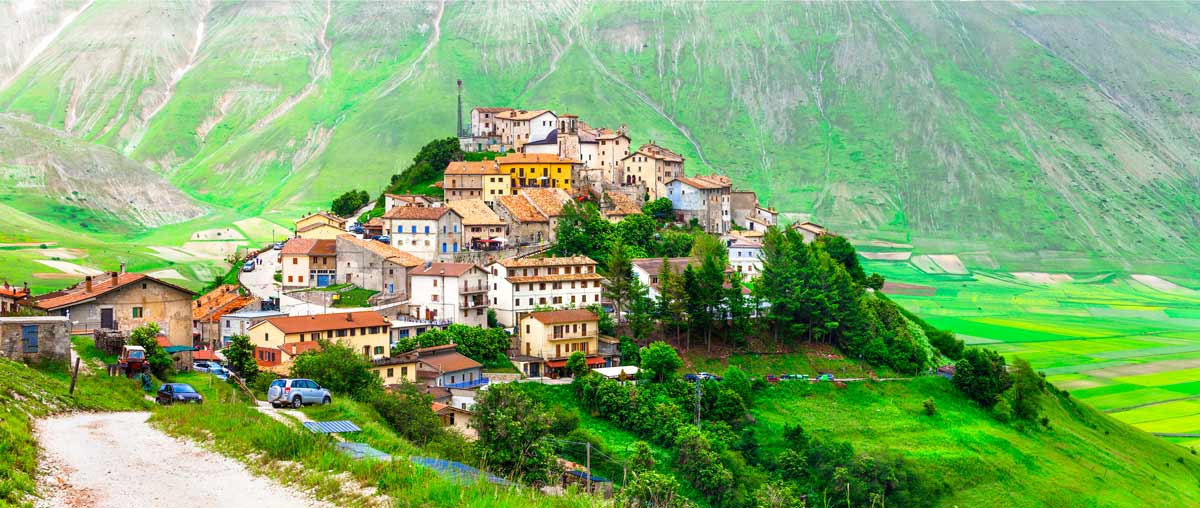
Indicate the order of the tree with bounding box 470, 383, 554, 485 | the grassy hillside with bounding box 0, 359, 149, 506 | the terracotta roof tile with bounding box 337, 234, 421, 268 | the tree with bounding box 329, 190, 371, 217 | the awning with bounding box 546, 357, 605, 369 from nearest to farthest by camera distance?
the grassy hillside with bounding box 0, 359, 149, 506, the tree with bounding box 470, 383, 554, 485, the awning with bounding box 546, 357, 605, 369, the terracotta roof tile with bounding box 337, 234, 421, 268, the tree with bounding box 329, 190, 371, 217

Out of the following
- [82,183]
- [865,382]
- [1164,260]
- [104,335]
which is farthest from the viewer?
[1164,260]

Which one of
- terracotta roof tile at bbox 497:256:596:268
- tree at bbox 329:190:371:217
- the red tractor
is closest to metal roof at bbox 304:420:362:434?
the red tractor

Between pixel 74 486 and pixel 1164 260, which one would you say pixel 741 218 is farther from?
pixel 1164 260

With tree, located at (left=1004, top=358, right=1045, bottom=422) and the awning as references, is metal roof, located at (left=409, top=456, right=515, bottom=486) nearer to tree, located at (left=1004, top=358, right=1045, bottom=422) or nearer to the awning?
the awning

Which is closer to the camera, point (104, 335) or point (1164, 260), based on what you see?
point (104, 335)

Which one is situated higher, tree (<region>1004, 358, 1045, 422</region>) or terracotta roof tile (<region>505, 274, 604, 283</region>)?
terracotta roof tile (<region>505, 274, 604, 283</region>)

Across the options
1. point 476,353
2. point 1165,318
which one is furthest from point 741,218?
point 1165,318

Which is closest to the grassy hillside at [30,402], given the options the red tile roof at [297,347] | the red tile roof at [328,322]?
the red tile roof at [297,347]
